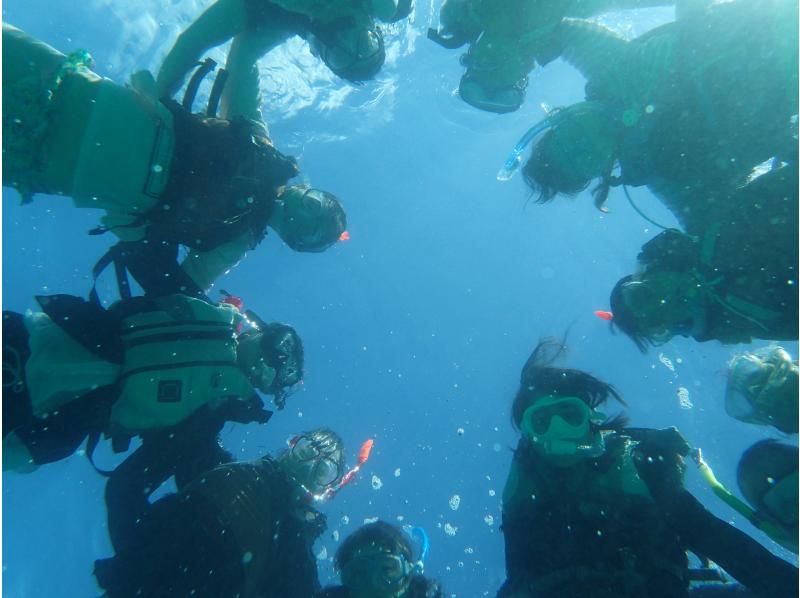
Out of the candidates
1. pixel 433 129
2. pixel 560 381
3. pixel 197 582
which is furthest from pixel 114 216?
pixel 433 129

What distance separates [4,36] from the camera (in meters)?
3.26

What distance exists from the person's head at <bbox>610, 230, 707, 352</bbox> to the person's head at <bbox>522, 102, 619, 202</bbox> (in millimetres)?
939

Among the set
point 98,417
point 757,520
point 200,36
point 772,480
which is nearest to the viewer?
point 772,480

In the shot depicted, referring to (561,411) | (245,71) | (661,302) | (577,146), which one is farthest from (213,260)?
(661,302)

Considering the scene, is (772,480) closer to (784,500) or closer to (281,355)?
(784,500)

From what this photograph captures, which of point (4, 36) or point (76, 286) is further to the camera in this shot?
point (76, 286)

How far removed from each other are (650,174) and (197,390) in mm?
4860

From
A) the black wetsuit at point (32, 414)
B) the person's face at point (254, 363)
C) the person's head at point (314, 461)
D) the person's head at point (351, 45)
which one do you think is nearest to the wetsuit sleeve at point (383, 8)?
the person's head at point (351, 45)

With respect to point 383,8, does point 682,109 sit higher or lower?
lower

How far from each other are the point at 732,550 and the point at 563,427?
1.52 m

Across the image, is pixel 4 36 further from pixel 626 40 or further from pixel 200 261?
pixel 626 40

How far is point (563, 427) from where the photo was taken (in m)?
4.25

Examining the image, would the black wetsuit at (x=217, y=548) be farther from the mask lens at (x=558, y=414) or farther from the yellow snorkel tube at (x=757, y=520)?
the yellow snorkel tube at (x=757, y=520)

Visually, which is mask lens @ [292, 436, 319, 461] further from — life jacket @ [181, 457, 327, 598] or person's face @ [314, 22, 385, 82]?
person's face @ [314, 22, 385, 82]
